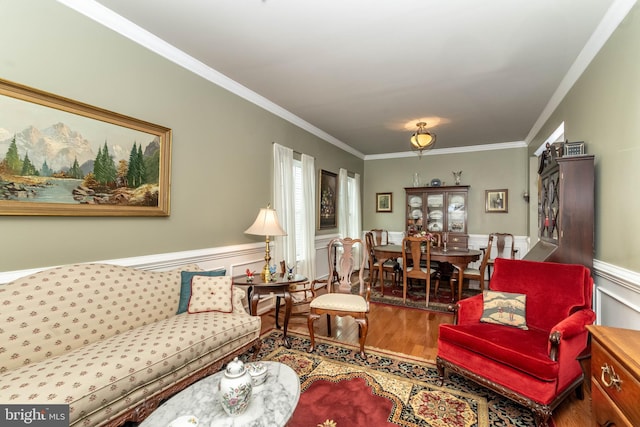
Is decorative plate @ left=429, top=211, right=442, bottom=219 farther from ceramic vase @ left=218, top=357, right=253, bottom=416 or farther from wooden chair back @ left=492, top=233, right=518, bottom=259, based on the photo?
ceramic vase @ left=218, top=357, right=253, bottom=416

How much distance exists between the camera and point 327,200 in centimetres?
556

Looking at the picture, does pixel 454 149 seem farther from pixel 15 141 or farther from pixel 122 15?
pixel 15 141

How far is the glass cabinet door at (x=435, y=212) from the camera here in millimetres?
6211

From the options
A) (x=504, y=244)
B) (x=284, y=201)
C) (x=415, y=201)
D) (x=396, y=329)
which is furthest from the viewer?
(x=415, y=201)

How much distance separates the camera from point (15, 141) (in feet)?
5.96

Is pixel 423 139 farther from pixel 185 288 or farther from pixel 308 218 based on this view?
pixel 185 288

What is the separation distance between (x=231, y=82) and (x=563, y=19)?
315 cm

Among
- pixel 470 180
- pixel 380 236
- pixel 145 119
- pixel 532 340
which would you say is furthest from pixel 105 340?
pixel 470 180

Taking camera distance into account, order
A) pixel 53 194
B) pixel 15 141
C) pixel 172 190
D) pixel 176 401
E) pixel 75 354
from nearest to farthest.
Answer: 1. pixel 176 401
2. pixel 75 354
3. pixel 15 141
4. pixel 53 194
5. pixel 172 190

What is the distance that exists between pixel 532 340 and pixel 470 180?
4.82 meters

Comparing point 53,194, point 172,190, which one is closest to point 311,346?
point 172,190

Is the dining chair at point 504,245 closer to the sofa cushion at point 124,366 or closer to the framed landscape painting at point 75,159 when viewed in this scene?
the sofa cushion at point 124,366

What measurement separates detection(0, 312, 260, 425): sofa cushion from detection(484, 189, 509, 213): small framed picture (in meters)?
5.70

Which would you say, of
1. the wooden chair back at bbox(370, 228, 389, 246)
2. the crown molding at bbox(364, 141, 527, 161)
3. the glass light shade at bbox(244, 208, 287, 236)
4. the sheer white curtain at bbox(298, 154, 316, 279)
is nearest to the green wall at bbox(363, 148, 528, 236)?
the crown molding at bbox(364, 141, 527, 161)
